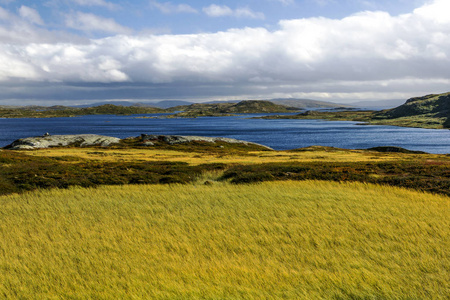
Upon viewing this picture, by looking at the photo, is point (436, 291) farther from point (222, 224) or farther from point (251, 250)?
point (222, 224)

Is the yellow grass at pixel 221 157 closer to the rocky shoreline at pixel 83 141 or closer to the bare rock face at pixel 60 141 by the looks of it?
the bare rock face at pixel 60 141

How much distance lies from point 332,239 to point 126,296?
25.0ft

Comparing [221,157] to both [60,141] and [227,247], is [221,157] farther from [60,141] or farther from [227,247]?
[60,141]

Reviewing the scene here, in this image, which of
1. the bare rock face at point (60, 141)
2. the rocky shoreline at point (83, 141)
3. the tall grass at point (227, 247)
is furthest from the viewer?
the rocky shoreline at point (83, 141)

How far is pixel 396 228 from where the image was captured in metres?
13.3

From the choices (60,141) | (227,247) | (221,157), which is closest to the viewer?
(227,247)

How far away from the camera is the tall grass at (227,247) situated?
8422 millimetres

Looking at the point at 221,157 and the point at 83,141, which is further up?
the point at 83,141

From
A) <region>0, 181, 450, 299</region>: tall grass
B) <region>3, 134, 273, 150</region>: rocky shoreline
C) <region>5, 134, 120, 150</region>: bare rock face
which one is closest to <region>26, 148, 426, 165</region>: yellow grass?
<region>5, 134, 120, 150</region>: bare rock face

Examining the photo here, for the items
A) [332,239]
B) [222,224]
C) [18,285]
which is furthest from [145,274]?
[332,239]

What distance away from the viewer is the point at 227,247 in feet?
37.5

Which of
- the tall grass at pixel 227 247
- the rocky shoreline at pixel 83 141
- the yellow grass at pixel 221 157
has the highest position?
the tall grass at pixel 227 247

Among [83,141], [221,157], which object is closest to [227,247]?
[221,157]

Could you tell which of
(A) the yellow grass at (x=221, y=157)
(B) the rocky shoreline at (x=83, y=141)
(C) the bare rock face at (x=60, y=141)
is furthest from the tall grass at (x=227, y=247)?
(B) the rocky shoreline at (x=83, y=141)
